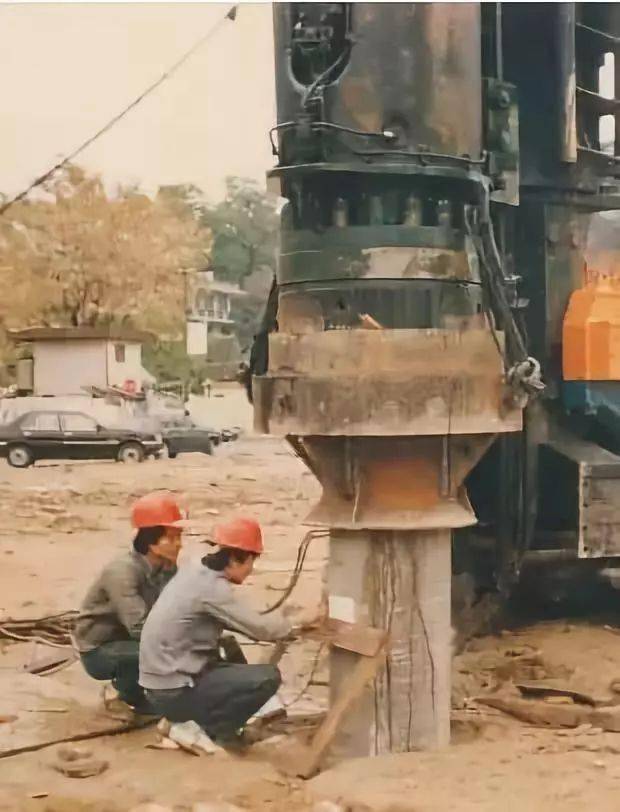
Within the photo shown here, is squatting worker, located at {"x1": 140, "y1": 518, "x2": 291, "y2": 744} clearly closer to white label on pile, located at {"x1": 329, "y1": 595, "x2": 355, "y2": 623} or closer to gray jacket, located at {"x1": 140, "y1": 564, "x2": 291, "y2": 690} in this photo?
gray jacket, located at {"x1": 140, "y1": 564, "x2": 291, "y2": 690}

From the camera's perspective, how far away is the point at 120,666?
11.6 feet

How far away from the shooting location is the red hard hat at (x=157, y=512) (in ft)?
11.2

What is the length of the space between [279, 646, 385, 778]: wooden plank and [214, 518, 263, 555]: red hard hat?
45 cm

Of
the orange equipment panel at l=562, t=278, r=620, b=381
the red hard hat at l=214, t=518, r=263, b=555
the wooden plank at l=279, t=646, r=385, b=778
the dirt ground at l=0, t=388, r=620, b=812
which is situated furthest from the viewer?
the orange equipment panel at l=562, t=278, r=620, b=381

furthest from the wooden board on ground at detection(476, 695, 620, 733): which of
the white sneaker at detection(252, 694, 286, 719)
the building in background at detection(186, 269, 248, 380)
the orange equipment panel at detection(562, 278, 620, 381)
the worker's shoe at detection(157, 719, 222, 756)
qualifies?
the building in background at detection(186, 269, 248, 380)

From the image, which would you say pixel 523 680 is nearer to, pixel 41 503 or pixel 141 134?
pixel 41 503

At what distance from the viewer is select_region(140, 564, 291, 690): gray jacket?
11.0 ft

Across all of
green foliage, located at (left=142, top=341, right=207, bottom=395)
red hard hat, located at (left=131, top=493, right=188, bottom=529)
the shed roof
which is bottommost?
red hard hat, located at (left=131, top=493, right=188, bottom=529)

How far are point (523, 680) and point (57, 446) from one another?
1744 mm

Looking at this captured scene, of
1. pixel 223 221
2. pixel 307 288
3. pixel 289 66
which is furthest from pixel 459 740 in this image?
pixel 289 66

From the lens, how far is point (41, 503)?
3566 mm

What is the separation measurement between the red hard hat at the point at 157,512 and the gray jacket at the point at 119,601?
0.14 meters

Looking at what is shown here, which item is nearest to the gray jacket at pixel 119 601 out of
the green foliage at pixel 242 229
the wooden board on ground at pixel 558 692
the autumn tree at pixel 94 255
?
the autumn tree at pixel 94 255

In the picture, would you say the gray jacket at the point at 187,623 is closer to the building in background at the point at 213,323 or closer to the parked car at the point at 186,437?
the parked car at the point at 186,437
